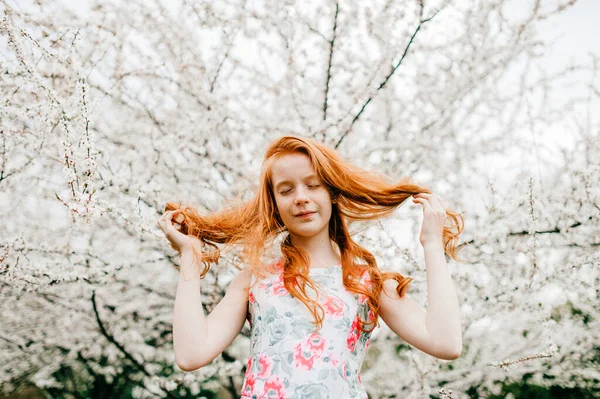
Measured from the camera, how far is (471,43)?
3.54 m

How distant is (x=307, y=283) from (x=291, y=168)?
374mm

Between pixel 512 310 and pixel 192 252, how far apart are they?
2239mm

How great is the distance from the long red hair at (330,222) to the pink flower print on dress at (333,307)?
58 mm

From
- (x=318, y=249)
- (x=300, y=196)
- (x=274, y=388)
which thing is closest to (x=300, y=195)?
(x=300, y=196)

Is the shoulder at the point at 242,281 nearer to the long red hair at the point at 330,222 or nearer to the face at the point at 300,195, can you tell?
the long red hair at the point at 330,222

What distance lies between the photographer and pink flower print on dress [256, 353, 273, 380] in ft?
4.40

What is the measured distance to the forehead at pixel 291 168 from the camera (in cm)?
156

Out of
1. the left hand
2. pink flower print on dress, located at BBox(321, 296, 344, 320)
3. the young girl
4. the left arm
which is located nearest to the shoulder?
the young girl

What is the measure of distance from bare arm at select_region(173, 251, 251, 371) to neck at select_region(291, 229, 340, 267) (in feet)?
0.88

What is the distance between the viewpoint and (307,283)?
1.50 meters

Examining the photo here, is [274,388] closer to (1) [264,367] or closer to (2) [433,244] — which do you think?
(1) [264,367]

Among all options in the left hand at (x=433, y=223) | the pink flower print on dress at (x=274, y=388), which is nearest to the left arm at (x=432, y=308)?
the left hand at (x=433, y=223)

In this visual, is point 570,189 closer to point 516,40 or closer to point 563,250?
point 563,250

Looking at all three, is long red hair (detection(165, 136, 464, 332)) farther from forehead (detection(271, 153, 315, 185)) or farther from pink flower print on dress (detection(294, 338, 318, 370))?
pink flower print on dress (detection(294, 338, 318, 370))
